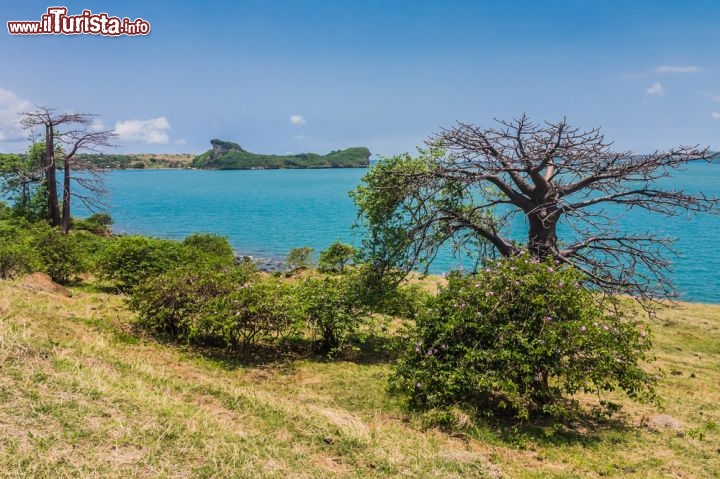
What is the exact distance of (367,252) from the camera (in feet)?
43.8

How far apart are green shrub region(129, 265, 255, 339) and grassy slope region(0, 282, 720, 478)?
2.74 feet

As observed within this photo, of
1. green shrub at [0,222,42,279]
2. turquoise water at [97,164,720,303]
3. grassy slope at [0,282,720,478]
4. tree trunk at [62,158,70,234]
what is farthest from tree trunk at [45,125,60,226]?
grassy slope at [0,282,720,478]

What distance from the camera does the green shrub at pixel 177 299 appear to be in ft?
36.6

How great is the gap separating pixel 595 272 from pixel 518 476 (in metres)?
6.13

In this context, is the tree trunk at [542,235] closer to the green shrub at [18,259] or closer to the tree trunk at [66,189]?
the green shrub at [18,259]

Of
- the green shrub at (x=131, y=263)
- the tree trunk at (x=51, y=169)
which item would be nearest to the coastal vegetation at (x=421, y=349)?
the green shrub at (x=131, y=263)

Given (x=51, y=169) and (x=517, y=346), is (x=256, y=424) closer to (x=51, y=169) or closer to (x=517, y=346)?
(x=517, y=346)

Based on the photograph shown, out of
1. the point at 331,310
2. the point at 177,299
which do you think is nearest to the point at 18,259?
the point at 177,299

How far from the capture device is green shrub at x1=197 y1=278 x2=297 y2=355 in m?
10.5

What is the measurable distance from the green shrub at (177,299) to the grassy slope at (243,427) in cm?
83

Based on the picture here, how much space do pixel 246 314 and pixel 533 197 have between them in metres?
6.59

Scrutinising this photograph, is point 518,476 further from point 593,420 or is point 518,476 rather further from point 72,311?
point 72,311

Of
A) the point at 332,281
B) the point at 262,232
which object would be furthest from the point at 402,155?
the point at 262,232

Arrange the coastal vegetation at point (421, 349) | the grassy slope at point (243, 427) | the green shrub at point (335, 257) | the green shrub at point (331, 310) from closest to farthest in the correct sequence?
1. the grassy slope at point (243, 427)
2. the coastal vegetation at point (421, 349)
3. the green shrub at point (331, 310)
4. the green shrub at point (335, 257)
